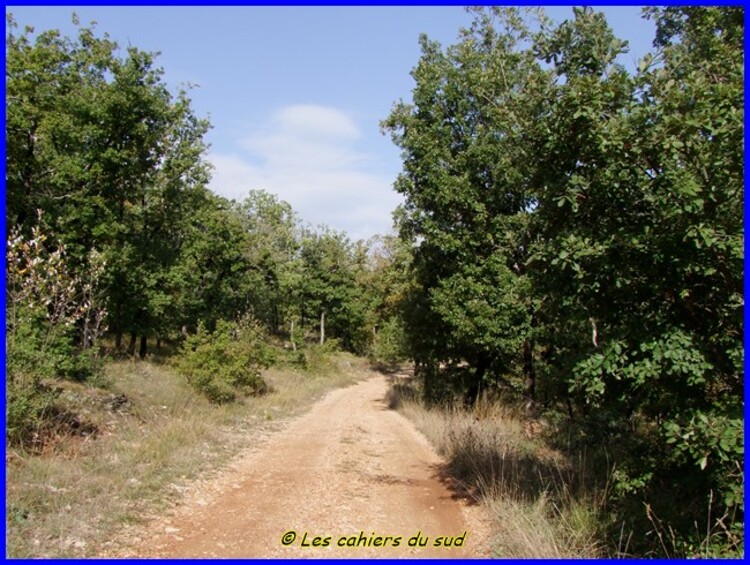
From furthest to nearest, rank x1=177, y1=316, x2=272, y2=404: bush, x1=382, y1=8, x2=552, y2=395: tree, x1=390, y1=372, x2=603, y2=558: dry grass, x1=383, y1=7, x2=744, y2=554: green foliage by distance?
x1=177, y1=316, x2=272, y2=404: bush → x1=382, y1=8, x2=552, y2=395: tree → x1=390, y1=372, x2=603, y2=558: dry grass → x1=383, y1=7, x2=744, y2=554: green foliage

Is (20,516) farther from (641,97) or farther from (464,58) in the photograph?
(464,58)

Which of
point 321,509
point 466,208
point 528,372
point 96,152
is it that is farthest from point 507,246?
point 96,152

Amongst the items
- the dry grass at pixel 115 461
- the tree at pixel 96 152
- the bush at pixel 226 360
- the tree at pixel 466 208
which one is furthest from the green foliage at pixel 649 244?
the tree at pixel 96 152

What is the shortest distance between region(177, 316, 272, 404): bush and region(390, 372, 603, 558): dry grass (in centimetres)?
624

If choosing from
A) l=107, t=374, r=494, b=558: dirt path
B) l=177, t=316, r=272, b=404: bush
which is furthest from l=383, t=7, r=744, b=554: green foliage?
l=177, t=316, r=272, b=404: bush

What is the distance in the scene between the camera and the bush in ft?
49.8

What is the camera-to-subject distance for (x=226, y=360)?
16422mm

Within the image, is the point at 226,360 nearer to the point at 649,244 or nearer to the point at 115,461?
the point at 115,461

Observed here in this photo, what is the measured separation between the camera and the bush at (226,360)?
49.8 feet

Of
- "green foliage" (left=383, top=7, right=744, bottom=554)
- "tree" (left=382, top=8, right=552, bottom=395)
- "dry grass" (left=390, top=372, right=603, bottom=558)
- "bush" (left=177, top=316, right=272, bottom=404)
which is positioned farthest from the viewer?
"bush" (left=177, top=316, right=272, bottom=404)

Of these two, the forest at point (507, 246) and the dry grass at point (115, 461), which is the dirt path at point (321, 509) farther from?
the forest at point (507, 246)

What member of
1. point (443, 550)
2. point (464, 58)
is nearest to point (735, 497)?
point (443, 550)

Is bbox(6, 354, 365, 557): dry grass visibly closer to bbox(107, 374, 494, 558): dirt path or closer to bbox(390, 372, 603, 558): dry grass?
bbox(107, 374, 494, 558): dirt path

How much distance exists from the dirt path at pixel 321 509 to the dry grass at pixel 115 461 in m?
0.46
